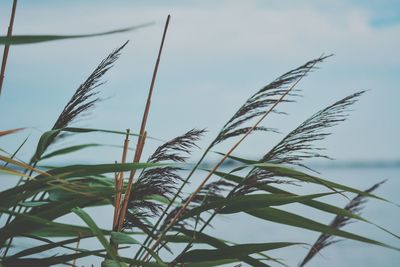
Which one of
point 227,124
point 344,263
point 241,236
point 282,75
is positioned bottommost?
point 227,124

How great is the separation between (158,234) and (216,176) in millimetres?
221

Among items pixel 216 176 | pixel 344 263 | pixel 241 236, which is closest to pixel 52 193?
pixel 216 176

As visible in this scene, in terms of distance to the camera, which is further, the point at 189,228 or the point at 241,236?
the point at 241,236

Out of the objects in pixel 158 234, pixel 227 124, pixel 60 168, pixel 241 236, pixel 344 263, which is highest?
pixel 241 236

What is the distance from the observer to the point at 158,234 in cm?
128

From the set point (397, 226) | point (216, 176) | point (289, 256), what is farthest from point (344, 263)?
point (216, 176)

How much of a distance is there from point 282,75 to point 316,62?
0.29ft

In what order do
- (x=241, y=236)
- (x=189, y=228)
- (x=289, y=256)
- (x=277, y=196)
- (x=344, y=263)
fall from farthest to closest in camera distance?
1. (x=241, y=236)
2. (x=289, y=256)
3. (x=344, y=263)
4. (x=189, y=228)
5. (x=277, y=196)

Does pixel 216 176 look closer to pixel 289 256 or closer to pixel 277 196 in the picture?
pixel 277 196

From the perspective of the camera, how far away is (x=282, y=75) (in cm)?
127

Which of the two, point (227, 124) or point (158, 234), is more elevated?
point (227, 124)

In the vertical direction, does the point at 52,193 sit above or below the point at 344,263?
below

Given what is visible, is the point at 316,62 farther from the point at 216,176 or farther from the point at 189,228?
the point at 189,228

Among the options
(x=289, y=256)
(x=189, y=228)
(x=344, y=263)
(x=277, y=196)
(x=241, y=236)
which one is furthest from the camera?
(x=241, y=236)
